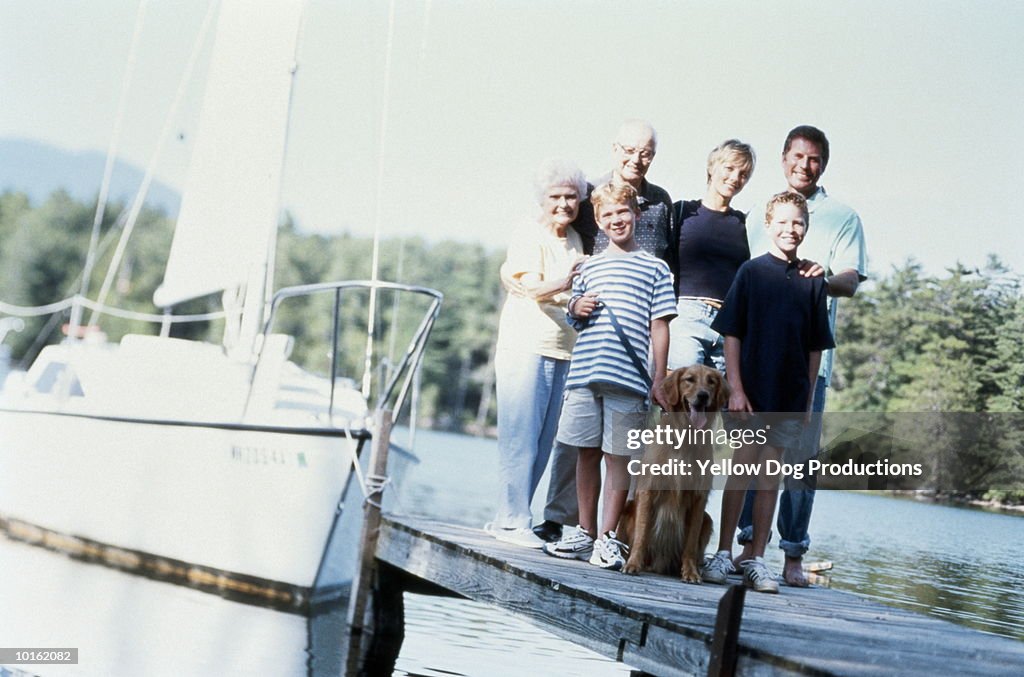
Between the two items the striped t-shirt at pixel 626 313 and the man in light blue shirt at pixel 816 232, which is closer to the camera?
the striped t-shirt at pixel 626 313

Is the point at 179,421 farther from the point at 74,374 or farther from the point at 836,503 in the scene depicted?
the point at 836,503

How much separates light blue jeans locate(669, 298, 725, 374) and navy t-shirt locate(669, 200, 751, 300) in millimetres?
48

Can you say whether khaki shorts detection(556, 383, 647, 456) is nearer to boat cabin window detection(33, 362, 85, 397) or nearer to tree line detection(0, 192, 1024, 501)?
tree line detection(0, 192, 1024, 501)

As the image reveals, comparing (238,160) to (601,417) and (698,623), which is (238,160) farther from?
(698,623)

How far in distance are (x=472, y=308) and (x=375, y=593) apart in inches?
1518

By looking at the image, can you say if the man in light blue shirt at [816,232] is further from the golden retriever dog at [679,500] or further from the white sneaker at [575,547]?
the white sneaker at [575,547]

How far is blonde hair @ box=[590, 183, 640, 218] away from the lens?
11.6ft

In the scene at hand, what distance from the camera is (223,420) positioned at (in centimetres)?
694

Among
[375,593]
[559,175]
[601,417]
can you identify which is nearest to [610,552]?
[601,417]

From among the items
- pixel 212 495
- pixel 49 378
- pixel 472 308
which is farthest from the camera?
pixel 472 308

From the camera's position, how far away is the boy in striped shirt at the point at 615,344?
11.5 ft

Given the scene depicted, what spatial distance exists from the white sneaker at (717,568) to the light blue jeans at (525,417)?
86cm

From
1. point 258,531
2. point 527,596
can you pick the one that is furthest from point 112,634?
point 527,596

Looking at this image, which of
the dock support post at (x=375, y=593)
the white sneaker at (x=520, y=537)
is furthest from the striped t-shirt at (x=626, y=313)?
the dock support post at (x=375, y=593)
